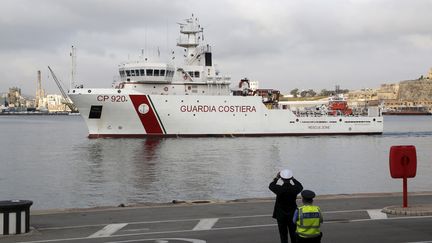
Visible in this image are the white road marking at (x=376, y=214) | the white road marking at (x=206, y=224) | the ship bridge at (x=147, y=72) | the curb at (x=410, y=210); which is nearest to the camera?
the white road marking at (x=206, y=224)

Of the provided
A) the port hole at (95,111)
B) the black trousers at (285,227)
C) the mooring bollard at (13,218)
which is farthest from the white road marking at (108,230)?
the port hole at (95,111)

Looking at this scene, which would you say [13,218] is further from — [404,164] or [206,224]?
[404,164]

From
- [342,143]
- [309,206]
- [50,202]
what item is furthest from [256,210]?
[342,143]

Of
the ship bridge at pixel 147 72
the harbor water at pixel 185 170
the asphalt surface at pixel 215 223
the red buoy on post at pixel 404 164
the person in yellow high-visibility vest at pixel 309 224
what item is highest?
the ship bridge at pixel 147 72

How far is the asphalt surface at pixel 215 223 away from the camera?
38.0ft

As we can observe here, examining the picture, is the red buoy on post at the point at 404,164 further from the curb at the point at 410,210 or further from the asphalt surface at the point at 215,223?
the asphalt surface at the point at 215,223

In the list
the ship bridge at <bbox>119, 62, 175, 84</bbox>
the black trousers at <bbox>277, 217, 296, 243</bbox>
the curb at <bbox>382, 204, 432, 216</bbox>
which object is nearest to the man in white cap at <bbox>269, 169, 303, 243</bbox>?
the black trousers at <bbox>277, 217, 296, 243</bbox>

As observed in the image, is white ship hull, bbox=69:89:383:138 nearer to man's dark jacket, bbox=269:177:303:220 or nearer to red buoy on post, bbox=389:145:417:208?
red buoy on post, bbox=389:145:417:208

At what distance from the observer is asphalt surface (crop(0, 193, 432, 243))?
11594 mm

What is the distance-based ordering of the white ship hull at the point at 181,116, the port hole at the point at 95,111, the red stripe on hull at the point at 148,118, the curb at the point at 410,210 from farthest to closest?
the port hole at the point at 95,111
the white ship hull at the point at 181,116
the red stripe on hull at the point at 148,118
the curb at the point at 410,210

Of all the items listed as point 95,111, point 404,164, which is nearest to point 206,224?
point 404,164

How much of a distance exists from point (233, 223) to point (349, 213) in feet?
9.77

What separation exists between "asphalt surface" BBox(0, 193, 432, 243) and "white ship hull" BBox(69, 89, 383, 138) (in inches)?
1899

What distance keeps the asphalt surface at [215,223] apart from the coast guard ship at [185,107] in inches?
1904
